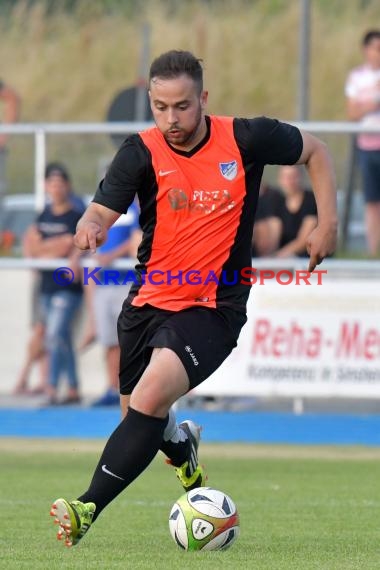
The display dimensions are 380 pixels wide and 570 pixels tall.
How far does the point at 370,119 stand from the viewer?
15602 millimetres

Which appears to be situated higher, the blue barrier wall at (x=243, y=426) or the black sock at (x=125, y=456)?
the black sock at (x=125, y=456)

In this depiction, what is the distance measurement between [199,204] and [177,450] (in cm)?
133

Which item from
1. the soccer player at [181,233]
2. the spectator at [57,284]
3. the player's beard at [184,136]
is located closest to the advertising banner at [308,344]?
the spectator at [57,284]

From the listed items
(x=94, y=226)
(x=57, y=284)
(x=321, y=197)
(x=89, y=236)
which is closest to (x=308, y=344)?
(x=57, y=284)

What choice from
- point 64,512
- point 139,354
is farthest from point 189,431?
point 64,512

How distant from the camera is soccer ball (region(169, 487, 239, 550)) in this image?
23.4ft

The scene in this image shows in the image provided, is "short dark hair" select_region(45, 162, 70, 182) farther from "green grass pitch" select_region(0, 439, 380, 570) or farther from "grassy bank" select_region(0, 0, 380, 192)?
"grassy bank" select_region(0, 0, 380, 192)

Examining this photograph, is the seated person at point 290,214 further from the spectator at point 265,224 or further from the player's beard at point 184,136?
the player's beard at point 184,136

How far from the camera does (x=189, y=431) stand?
7855 mm

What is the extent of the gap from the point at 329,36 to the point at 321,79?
95cm

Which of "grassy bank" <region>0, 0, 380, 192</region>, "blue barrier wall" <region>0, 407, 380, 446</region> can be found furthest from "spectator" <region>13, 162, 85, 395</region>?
"grassy bank" <region>0, 0, 380, 192</region>

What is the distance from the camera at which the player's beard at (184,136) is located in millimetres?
7039

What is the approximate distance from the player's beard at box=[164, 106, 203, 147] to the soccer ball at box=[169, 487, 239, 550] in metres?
1.73

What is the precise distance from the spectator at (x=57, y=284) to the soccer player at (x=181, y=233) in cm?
758
